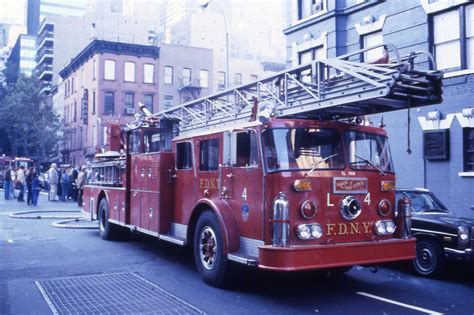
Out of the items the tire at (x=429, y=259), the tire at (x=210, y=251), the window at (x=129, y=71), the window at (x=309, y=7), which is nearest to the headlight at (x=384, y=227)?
the tire at (x=429, y=259)

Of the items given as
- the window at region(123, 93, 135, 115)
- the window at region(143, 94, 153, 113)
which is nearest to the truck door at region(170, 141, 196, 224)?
the window at region(123, 93, 135, 115)

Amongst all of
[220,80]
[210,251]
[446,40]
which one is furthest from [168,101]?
[210,251]

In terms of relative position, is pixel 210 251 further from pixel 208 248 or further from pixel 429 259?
pixel 429 259

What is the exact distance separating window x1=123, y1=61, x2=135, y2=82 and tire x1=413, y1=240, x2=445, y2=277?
40226 millimetres

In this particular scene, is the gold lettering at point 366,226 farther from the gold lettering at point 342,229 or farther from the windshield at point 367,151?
the windshield at point 367,151

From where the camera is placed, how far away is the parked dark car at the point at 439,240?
822 centimetres

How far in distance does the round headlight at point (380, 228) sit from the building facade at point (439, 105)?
226 inches

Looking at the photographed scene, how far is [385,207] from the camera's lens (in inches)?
287

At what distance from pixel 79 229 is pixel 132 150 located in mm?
4632

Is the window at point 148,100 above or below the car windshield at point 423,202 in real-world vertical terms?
above

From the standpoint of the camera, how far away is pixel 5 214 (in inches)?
731

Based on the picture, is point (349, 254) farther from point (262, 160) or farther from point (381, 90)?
point (381, 90)

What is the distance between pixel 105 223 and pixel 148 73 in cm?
3628

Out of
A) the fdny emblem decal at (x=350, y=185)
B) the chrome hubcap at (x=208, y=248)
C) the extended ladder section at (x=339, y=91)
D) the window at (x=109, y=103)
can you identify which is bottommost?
the chrome hubcap at (x=208, y=248)
